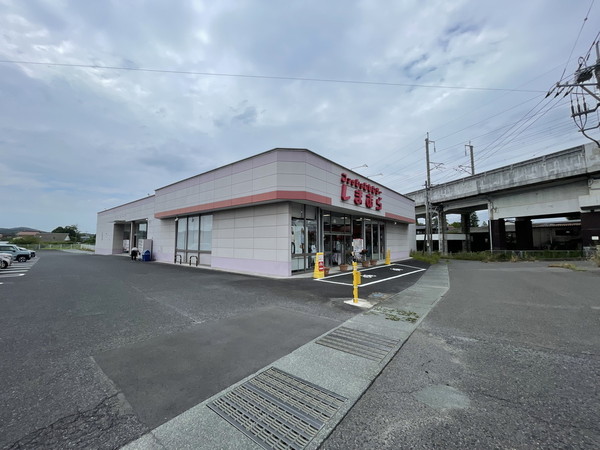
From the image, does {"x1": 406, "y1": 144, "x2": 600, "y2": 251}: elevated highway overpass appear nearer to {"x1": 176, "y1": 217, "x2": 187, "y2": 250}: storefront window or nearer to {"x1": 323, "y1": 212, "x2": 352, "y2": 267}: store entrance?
{"x1": 323, "y1": 212, "x2": 352, "y2": 267}: store entrance

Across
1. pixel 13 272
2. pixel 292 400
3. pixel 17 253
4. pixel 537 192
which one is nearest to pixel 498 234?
Answer: pixel 537 192

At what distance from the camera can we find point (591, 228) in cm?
1961

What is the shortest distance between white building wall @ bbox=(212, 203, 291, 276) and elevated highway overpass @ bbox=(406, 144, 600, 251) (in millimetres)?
24024

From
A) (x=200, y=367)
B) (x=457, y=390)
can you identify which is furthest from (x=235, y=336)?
(x=457, y=390)

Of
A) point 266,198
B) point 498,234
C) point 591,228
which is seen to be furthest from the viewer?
point 498,234

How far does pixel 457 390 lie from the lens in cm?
285

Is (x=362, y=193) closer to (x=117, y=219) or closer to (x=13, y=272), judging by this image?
(x=13, y=272)

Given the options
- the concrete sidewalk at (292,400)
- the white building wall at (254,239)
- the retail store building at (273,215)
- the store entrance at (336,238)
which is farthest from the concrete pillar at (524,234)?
the concrete sidewalk at (292,400)

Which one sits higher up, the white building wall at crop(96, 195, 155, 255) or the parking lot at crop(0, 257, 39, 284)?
the white building wall at crop(96, 195, 155, 255)

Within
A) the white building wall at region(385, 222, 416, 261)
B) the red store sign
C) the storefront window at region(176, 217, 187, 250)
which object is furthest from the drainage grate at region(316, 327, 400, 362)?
the white building wall at region(385, 222, 416, 261)

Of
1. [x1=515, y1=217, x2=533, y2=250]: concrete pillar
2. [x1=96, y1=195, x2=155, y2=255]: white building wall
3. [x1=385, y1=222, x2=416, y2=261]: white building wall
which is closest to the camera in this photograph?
[x1=385, y1=222, x2=416, y2=261]: white building wall

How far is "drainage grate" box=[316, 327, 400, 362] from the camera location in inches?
149

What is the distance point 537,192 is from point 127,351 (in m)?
31.9

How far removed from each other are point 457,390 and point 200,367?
329 centimetres
